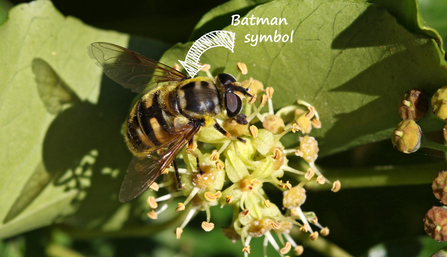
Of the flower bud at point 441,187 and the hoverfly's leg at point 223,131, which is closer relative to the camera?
the flower bud at point 441,187

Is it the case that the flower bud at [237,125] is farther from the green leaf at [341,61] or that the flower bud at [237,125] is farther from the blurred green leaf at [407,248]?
the blurred green leaf at [407,248]

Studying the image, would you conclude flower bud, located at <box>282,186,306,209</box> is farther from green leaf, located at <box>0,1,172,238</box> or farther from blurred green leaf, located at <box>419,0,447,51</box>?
blurred green leaf, located at <box>419,0,447,51</box>

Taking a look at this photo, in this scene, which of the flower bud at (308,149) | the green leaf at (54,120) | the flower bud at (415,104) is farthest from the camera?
the green leaf at (54,120)

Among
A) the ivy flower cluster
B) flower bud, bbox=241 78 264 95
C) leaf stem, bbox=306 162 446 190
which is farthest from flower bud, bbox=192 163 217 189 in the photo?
leaf stem, bbox=306 162 446 190

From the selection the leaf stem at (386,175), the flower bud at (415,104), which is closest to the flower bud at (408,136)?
the flower bud at (415,104)

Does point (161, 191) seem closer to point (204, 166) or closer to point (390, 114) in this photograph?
point (204, 166)

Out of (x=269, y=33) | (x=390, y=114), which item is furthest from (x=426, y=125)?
(x=269, y=33)
